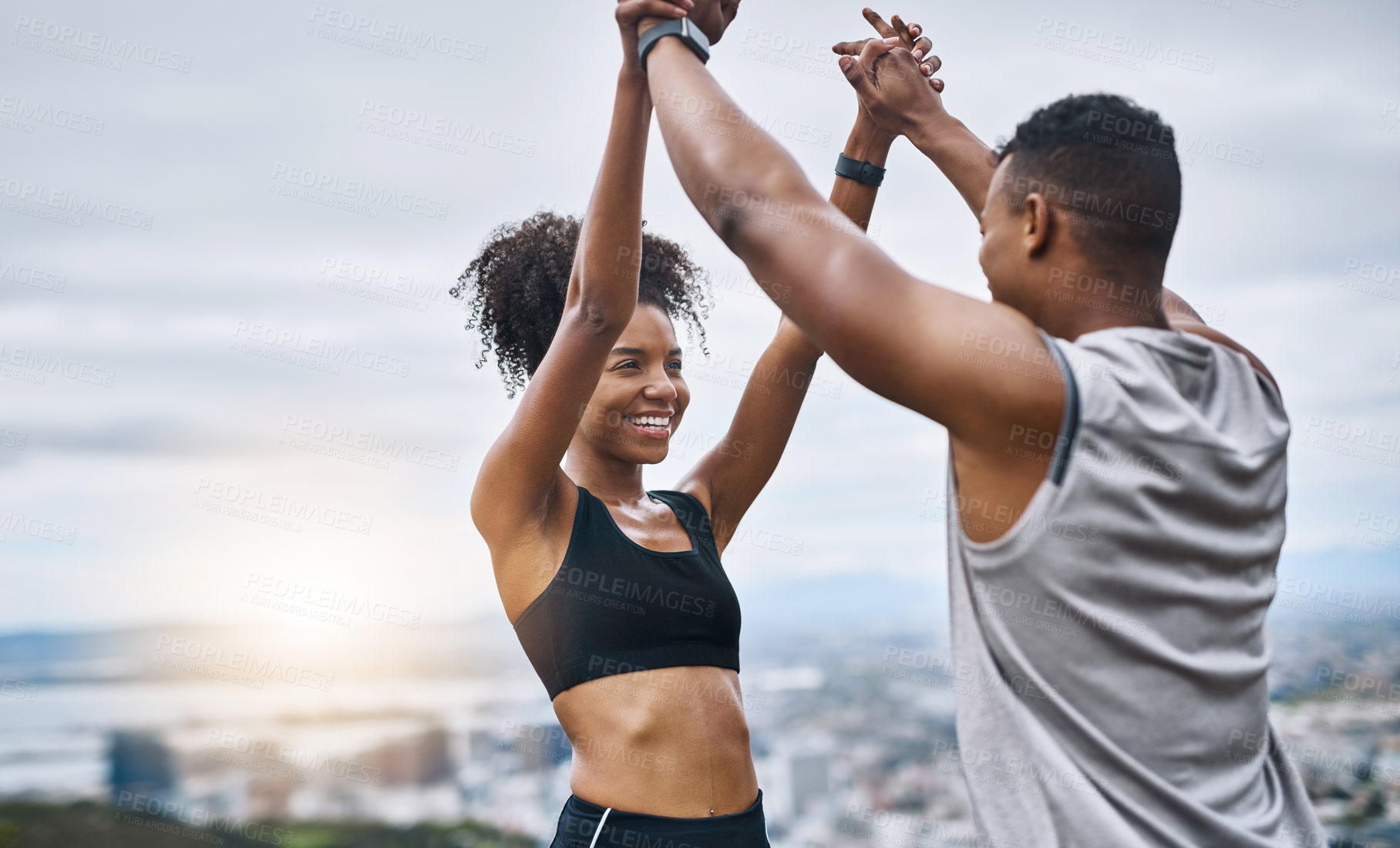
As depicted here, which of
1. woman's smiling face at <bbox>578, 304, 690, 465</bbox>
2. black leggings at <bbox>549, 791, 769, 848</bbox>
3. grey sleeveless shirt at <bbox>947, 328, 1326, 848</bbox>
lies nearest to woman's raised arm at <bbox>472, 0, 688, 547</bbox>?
woman's smiling face at <bbox>578, 304, 690, 465</bbox>

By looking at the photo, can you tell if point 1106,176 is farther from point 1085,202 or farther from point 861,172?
point 861,172

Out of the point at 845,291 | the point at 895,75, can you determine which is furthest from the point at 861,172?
the point at 845,291

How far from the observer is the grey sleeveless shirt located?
34.4 inches

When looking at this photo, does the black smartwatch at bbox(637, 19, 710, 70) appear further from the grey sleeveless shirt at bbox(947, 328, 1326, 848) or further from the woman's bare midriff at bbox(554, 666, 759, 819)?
the woman's bare midriff at bbox(554, 666, 759, 819)

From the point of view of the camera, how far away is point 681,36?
1.15 meters

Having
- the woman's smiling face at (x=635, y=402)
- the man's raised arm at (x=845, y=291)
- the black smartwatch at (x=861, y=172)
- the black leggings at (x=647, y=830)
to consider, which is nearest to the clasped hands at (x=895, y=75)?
the black smartwatch at (x=861, y=172)

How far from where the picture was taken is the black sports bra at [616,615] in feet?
5.80

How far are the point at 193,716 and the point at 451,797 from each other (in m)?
0.96

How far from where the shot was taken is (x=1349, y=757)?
229 cm

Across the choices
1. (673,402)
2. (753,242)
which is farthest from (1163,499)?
(673,402)

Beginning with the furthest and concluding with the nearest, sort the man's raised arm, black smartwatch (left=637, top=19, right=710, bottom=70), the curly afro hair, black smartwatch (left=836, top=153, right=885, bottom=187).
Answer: the curly afro hair < black smartwatch (left=836, top=153, right=885, bottom=187) < black smartwatch (left=637, top=19, right=710, bottom=70) < the man's raised arm

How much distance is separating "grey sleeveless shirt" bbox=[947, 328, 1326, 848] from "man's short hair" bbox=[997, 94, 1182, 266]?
11 cm

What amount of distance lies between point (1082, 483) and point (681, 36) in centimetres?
69

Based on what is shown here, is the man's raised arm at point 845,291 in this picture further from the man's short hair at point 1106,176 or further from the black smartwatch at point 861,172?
the black smartwatch at point 861,172
